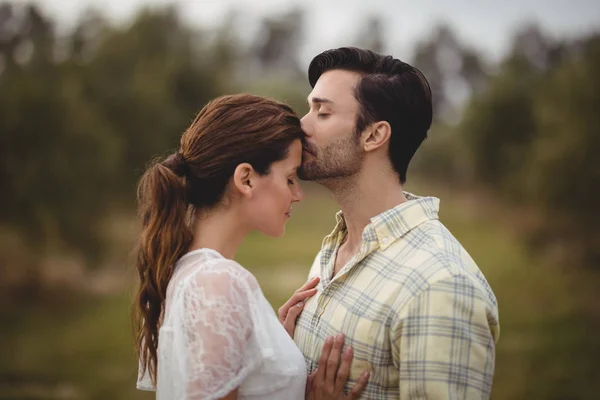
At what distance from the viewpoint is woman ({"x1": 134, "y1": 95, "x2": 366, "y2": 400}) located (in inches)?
56.4

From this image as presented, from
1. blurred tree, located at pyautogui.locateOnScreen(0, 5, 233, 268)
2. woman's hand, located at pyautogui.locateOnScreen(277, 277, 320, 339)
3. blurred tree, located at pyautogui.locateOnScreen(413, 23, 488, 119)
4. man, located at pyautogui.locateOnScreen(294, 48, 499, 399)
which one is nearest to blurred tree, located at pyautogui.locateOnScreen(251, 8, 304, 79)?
blurred tree, located at pyautogui.locateOnScreen(0, 5, 233, 268)

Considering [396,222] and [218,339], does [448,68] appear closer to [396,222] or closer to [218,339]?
[396,222]

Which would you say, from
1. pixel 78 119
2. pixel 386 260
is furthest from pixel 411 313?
pixel 78 119

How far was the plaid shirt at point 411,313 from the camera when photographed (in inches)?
59.1

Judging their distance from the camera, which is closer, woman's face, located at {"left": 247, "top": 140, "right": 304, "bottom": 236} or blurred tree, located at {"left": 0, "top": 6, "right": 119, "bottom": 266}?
woman's face, located at {"left": 247, "top": 140, "right": 304, "bottom": 236}

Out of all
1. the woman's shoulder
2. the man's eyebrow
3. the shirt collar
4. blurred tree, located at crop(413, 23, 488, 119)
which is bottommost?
the woman's shoulder

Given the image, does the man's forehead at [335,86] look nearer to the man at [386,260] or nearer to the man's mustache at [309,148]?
the man at [386,260]

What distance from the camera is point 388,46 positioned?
574 centimetres

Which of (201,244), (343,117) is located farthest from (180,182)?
(343,117)

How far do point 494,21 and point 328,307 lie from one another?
455 centimetres

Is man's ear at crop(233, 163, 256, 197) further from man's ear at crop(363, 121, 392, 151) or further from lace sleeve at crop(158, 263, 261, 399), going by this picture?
man's ear at crop(363, 121, 392, 151)

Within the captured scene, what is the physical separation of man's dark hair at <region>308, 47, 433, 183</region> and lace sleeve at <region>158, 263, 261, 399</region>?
2.30 feet

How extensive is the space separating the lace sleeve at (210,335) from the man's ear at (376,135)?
635 mm

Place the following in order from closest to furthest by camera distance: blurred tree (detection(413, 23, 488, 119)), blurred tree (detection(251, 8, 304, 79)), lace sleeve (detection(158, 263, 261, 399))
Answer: lace sleeve (detection(158, 263, 261, 399)) < blurred tree (detection(413, 23, 488, 119)) < blurred tree (detection(251, 8, 304, 79))
